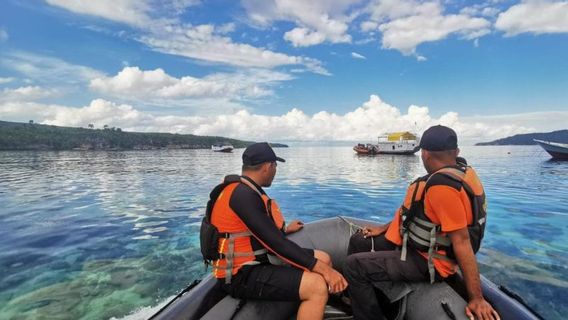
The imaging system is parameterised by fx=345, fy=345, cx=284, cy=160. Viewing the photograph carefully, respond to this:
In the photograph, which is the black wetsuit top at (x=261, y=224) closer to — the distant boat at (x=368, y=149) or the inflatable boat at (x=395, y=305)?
the inflatable boat at (x=395, y=305)

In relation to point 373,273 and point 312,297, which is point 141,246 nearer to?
point 312,297

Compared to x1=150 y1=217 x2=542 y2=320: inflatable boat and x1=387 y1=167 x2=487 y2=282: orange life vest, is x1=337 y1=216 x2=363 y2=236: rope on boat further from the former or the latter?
x1=387 y1=167 x2=487 y2=282: orange life vest

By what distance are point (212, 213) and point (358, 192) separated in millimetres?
15250

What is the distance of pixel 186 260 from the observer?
731 centimetres

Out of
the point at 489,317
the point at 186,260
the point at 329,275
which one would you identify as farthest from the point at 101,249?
the point at 489,317

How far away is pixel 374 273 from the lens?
3.10m

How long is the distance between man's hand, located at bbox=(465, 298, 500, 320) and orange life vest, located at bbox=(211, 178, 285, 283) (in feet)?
5.53

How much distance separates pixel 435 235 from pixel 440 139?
31.8 inches

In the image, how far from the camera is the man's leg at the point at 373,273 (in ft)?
9.79

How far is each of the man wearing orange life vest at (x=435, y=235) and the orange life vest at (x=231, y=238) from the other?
97 centimetres

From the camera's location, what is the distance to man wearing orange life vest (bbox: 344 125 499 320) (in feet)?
8.64

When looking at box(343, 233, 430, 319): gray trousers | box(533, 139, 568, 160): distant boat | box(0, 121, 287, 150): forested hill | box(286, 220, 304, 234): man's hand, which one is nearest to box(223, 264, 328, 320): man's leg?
box(343, 233, 430, 319): gray trousers

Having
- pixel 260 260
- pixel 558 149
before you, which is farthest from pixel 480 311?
pixel 558 149

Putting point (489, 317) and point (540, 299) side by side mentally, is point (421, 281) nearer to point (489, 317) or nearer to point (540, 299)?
point (489, 317)
